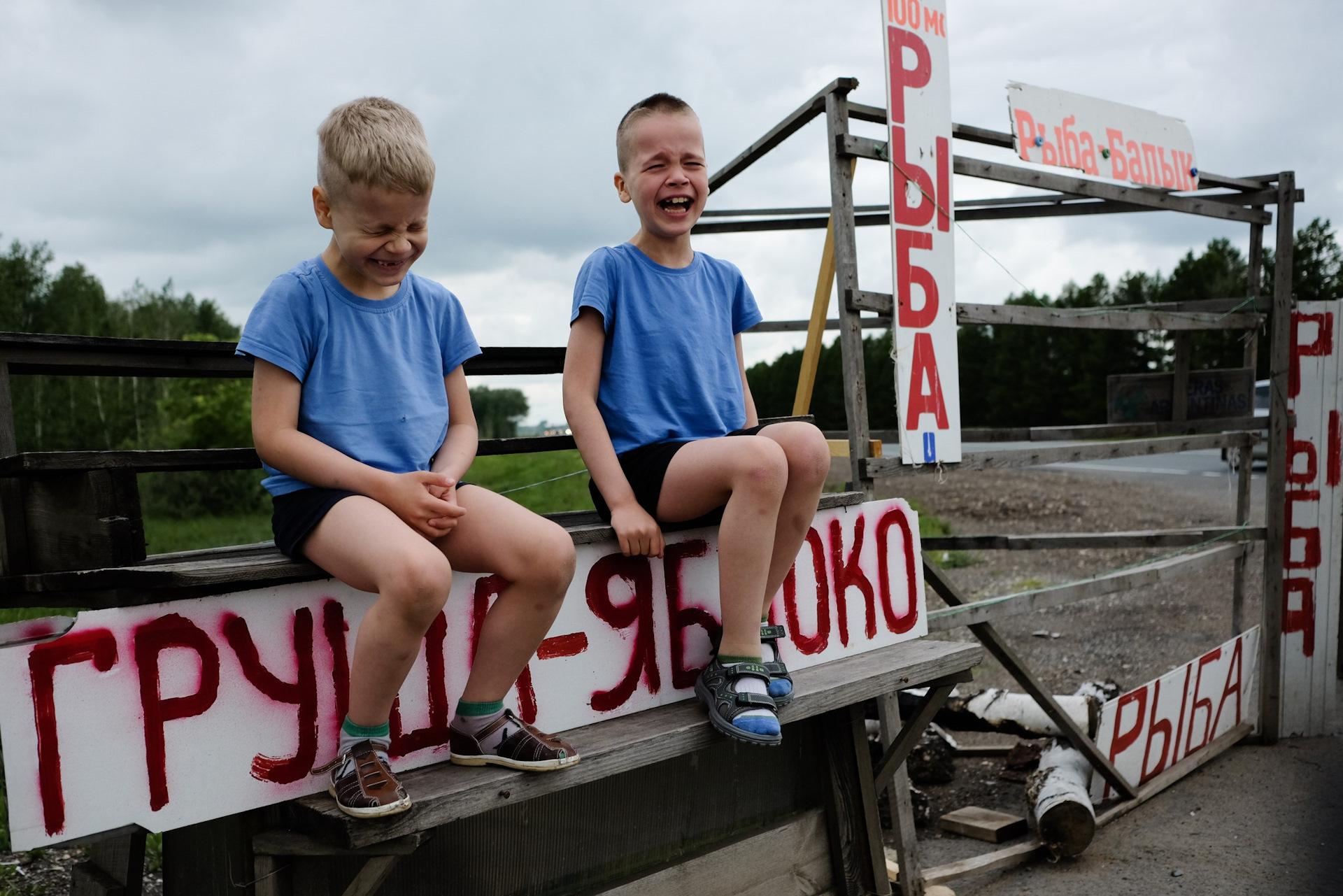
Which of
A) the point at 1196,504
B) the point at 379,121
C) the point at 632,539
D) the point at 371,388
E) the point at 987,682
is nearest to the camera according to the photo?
the point at 379,121

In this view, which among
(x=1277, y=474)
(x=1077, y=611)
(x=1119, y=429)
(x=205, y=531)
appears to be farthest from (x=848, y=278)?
(x=205, y=531)

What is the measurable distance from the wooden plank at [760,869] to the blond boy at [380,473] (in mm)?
941

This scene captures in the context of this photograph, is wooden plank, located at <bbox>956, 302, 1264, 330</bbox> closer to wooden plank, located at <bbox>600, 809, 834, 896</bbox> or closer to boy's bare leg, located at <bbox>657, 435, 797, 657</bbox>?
boy's bare leg, located at <bbox>657, 435, 797, 657</bbox>

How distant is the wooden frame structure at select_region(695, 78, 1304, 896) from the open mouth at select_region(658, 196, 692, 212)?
1011mm

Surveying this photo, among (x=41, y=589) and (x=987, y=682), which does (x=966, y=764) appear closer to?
(x=987, y=682)

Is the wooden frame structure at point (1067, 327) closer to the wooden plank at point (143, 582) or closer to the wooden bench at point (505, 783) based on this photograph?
the wooden bench at point (505, 783)

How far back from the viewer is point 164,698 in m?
1.76

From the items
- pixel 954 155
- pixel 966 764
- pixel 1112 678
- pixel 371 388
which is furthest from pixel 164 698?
pixel 1112 678

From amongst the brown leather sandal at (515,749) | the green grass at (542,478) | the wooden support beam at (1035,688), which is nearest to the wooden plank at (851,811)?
the wooden support beam at (1035,688)

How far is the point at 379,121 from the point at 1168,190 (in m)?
3.86

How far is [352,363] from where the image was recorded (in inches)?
77.5

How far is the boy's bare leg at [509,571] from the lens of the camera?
1.93m

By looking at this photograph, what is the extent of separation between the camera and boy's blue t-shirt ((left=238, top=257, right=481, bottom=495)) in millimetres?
1909

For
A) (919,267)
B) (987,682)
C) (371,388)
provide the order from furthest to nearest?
(987,682) < (919,267) < (371,388)
